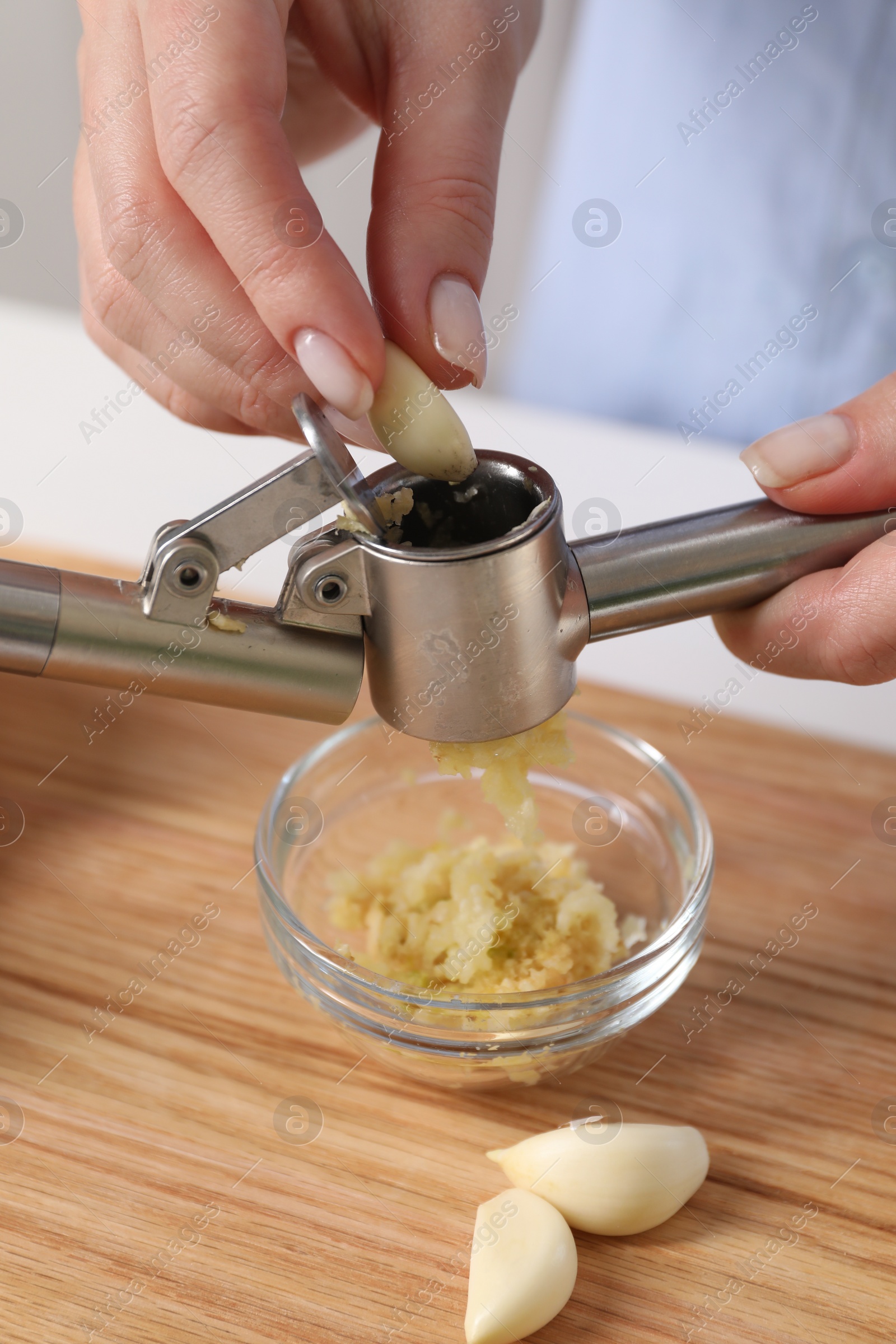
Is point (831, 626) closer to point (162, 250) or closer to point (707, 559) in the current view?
point (707, 559)

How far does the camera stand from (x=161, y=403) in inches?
52.1

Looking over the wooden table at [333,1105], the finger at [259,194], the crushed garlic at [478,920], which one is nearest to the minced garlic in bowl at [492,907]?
the crushed garlic at [478,920]

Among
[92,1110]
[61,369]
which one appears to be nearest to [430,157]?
[92,1110]

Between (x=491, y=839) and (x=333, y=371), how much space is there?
62 cm

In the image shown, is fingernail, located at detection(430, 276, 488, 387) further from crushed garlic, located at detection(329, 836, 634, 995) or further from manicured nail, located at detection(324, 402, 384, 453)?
crushed garlic, located at detection(329, 836, 634, 995)

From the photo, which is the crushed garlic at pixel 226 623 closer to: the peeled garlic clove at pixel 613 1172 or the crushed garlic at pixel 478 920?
the crushed garlic at pixel 478 920

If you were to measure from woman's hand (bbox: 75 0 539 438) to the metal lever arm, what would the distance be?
0.21 meters

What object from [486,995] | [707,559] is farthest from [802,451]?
[486,995]

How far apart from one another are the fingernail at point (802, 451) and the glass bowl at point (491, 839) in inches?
13.2

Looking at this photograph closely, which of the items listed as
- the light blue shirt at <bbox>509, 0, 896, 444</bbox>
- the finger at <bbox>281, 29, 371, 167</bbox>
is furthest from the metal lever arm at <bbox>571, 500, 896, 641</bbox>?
the light blue shirt at <bbox>509, 0, 896, 444</bbox>

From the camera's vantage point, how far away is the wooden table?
88 centimetres

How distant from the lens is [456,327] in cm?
96

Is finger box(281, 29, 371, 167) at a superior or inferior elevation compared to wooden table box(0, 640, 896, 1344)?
superior

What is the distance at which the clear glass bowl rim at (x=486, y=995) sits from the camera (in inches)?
36.9
